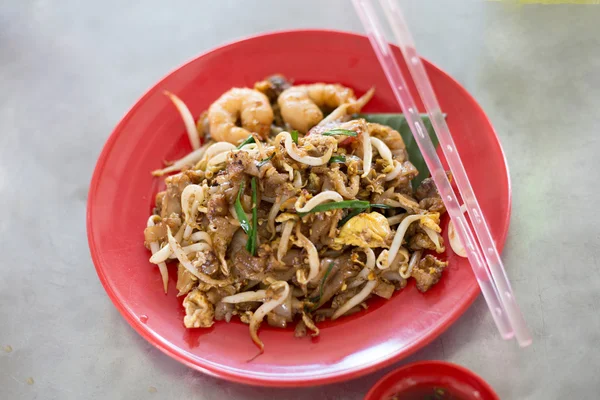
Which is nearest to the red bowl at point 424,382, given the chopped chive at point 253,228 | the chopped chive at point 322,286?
the chopped chive at point 322,286

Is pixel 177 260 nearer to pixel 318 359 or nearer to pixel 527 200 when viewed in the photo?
pixel 318 359

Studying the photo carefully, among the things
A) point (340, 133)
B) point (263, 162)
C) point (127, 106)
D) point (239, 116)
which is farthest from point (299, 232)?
point (127, 106)

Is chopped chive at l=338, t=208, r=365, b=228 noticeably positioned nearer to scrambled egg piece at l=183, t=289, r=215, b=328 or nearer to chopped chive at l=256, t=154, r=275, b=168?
chopped chive at l=256, t=154, r=275, b=168

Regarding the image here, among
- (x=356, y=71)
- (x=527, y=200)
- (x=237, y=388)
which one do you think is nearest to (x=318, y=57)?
(x=356, y=71)

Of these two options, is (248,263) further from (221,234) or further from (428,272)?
(428,272)

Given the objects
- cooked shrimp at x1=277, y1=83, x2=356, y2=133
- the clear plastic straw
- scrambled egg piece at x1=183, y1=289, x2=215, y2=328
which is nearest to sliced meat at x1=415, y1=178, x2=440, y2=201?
the clear plastic straw

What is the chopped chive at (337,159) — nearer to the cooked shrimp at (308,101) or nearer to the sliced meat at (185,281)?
the cooked shrimp at (308,101)
